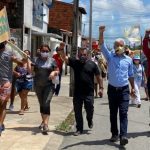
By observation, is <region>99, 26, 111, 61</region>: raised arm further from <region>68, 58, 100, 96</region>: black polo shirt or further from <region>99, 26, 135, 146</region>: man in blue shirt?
<region>68, 58, 100, 96</region>: black polo shirt

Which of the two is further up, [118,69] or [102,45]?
[102,45]

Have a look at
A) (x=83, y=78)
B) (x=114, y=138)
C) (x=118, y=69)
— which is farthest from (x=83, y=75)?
(x=114, y=138)

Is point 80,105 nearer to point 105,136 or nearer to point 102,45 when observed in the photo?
point 105,136

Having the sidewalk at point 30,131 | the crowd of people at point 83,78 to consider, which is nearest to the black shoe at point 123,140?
the crowd of people at point 83,78

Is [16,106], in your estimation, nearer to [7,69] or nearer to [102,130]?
[102,130]

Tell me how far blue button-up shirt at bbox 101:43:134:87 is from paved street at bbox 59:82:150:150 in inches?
45.4

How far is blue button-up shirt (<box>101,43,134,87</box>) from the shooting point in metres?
→ 9.53

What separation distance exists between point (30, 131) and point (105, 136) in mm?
1536

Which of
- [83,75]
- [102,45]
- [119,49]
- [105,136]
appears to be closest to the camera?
[119,49]

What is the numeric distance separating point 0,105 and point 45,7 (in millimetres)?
19277

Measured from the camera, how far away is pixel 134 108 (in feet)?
50.9

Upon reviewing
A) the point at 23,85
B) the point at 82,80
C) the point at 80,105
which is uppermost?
the point at 82,80

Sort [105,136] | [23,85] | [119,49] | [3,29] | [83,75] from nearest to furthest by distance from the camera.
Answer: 1. [3,29]
2. [119,49]
3. [105,136]
4. [83,75]
5. [23,85]

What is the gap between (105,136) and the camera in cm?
1040
